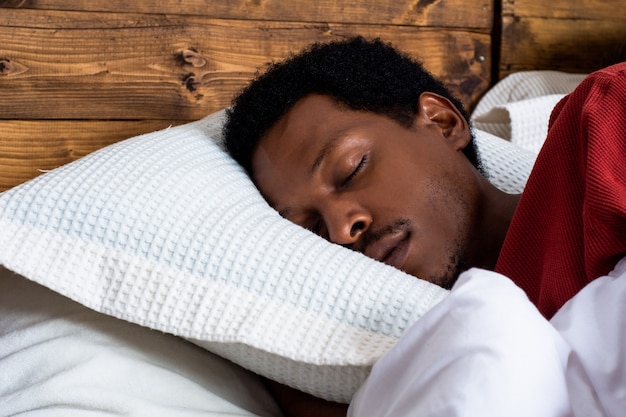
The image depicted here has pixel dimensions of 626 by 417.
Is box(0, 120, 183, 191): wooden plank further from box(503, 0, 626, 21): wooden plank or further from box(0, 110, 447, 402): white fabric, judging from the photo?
box(503, 0, 626, 21): wooden plank

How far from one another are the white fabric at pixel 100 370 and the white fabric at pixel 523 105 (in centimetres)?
78

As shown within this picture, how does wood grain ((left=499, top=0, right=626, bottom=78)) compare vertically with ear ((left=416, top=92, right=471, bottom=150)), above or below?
below

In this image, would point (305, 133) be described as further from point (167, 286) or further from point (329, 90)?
point (167, 286)

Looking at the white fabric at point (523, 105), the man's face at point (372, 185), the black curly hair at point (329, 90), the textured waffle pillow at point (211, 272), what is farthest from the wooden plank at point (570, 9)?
the textured waffle pillow at point (211, 272)

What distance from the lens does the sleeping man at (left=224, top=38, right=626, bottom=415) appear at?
0.86m

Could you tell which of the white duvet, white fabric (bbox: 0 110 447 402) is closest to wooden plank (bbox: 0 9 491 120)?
white fabric (bbox: 0 110 447 402)

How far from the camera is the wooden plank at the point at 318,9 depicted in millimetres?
1432

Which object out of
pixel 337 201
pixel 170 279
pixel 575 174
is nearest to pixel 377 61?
pixel 337 201

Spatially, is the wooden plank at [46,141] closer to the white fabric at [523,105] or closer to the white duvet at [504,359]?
the white fabric at [523,105]

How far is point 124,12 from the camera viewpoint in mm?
1444

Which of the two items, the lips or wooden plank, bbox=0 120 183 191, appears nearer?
the lips

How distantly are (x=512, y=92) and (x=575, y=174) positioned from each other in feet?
2.65

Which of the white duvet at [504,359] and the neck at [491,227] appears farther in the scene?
the neck at [491,227]

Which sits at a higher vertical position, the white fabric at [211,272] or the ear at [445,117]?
the white fabric at [211,272]
